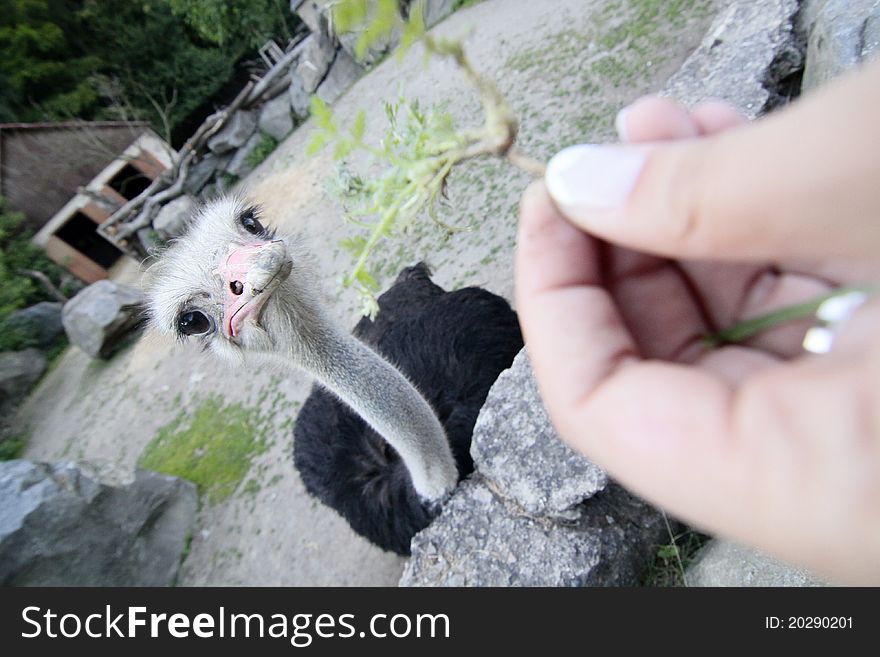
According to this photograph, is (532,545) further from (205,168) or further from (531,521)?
(205,168)

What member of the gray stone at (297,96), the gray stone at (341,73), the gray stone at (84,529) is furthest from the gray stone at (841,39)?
the gray stone at (297,96)

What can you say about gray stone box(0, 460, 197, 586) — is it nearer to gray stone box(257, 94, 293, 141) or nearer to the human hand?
the human hand

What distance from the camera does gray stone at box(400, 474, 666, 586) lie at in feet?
4.52

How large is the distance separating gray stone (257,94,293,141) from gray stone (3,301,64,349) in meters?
3.62

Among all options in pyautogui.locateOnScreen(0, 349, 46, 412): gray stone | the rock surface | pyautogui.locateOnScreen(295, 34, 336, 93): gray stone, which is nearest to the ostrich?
the rock surface

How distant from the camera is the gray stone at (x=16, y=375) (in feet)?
21.0

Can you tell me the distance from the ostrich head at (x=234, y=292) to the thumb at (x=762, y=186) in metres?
0.87

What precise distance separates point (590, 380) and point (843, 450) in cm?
24

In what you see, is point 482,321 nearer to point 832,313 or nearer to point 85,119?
point 832,313

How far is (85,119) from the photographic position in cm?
1012

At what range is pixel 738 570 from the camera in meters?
1.33

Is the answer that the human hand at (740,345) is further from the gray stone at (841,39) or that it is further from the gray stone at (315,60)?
the gray stone at (315,60)

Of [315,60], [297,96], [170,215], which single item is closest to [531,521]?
[170,215]
